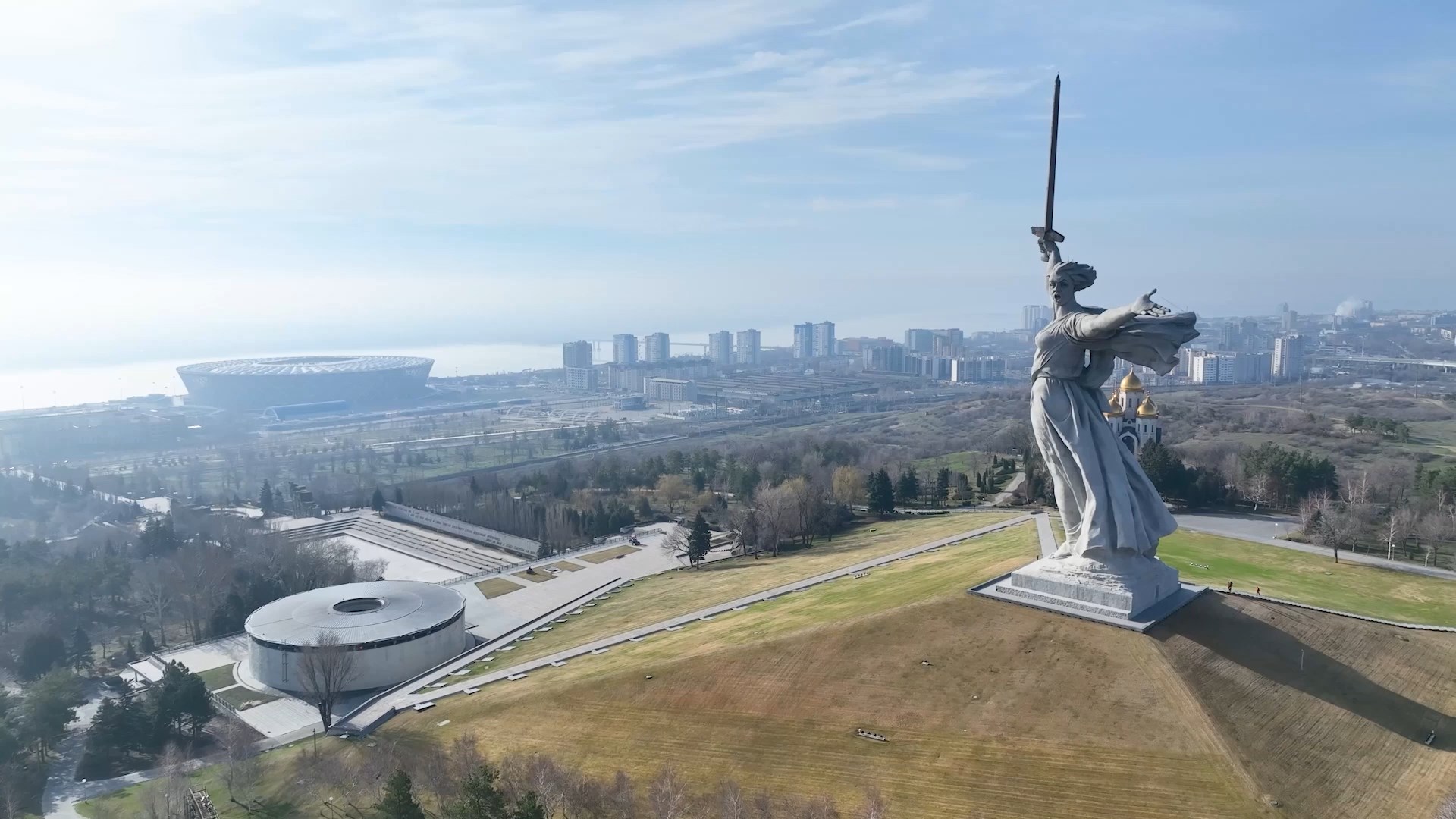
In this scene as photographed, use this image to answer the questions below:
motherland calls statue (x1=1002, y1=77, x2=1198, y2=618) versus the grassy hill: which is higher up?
motherland calls statue (x1=1002, y1=77, x2=1198, y2=618)

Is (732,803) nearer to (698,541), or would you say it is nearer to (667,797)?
(667,797)

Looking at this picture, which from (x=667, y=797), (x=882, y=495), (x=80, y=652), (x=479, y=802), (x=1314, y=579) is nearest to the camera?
(x=479, y=802)

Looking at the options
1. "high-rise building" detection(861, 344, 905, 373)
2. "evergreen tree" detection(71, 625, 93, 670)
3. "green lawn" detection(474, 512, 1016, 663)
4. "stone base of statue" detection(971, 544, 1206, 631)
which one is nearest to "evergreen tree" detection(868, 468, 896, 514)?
"green lawn" detection(474, 512, 1016, 663)

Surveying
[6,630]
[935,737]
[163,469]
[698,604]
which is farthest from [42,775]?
[163,469]

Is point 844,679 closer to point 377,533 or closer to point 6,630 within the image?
point 6,630

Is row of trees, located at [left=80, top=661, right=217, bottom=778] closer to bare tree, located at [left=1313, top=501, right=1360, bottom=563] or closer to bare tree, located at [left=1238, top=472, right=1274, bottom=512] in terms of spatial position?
bare tree, located at [left=1313, top=501, right=1360, bottom=563]

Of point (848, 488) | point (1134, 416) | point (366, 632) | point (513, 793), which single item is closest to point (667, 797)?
point (513, 793)
